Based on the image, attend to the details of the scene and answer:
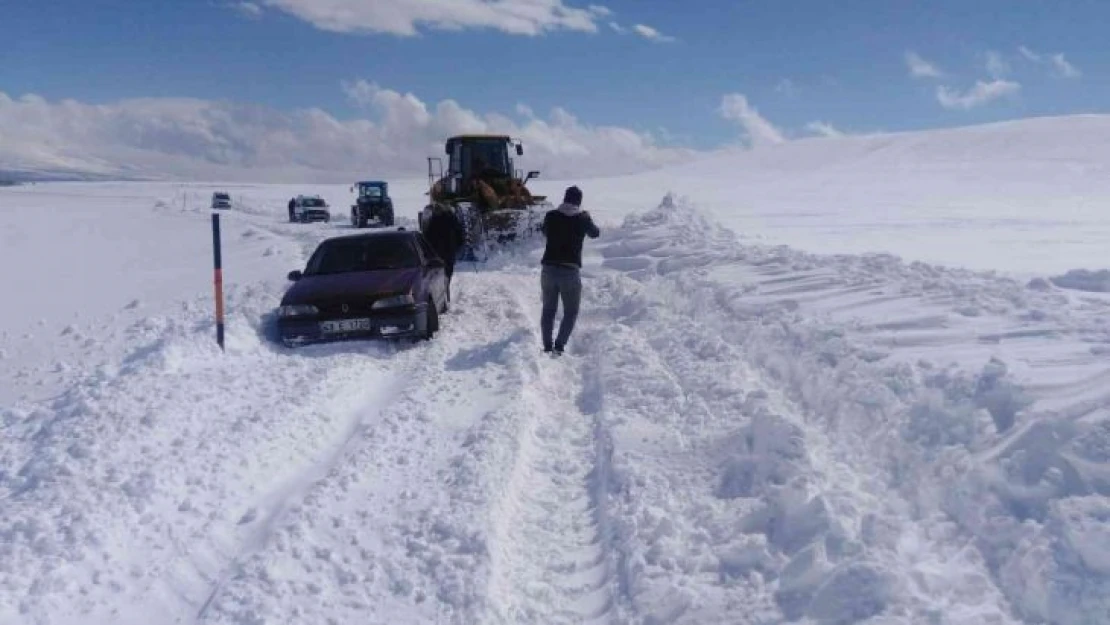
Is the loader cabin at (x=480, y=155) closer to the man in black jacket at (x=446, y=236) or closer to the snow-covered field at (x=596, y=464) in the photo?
the man in black jacket at (x=446, y=236)

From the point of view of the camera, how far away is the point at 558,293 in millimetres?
9500

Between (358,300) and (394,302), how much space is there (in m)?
0.42

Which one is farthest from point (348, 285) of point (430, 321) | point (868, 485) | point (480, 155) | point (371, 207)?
point (371, 207)

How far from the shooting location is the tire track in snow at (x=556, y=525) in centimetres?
402

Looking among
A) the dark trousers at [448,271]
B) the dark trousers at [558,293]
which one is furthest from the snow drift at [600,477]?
the dark trousers at [448,271]

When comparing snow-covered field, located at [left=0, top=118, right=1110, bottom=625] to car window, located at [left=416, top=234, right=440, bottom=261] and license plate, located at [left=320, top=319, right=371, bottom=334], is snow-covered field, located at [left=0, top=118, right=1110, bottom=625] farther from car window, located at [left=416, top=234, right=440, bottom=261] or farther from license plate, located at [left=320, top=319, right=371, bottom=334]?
car window, located at [left=416, top=234, right=440, bottom=261]

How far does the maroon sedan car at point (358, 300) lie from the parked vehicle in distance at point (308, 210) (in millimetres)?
30784

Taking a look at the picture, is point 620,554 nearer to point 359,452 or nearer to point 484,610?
point 484,610

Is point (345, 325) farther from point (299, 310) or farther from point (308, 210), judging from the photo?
point (308, 210)

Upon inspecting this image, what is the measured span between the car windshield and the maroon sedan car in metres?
0.01

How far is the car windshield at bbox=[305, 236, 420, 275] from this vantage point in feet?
35.8

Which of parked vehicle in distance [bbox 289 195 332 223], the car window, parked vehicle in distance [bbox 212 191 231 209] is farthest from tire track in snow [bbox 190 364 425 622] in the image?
parked vehicle in distance [bbox 212 191 231 209]

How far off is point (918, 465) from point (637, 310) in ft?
20.8

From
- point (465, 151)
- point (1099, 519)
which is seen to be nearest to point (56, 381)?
point (1099, 519)
